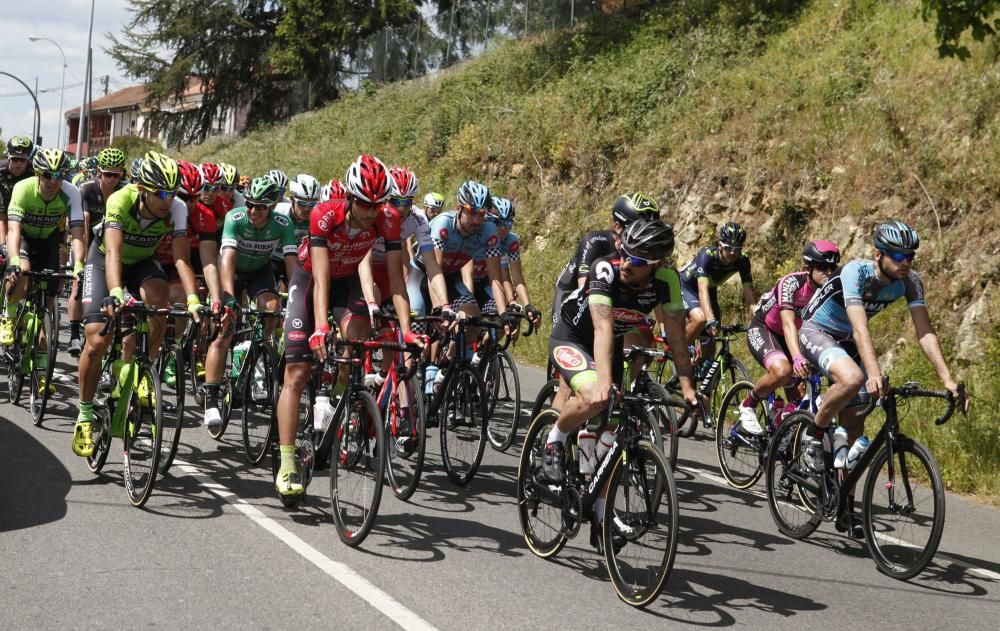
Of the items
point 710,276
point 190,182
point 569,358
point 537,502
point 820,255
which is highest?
point 190,182

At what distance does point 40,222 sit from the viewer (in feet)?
34.3

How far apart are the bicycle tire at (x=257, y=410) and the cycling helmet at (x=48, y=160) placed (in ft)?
9.98

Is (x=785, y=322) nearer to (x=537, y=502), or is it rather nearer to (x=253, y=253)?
(x=537, y=502)

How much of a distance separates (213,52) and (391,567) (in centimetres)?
4635

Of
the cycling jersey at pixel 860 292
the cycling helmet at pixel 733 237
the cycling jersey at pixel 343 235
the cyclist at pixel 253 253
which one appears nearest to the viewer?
the cycling jersey at pixel 343 235

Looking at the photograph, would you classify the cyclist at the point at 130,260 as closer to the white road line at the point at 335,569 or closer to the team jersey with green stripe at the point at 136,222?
the team jersey with green stripe at the point at 136,222

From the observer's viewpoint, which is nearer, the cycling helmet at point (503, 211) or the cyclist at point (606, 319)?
the cyclist at point (606, 319)

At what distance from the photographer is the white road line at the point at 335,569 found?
199 inches

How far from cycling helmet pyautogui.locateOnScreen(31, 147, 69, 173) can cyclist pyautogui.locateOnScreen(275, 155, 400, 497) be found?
3.90 metres

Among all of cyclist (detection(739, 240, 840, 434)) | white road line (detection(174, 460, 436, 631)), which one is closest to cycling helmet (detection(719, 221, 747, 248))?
cyclist (detection(739, 240, 840, 434))

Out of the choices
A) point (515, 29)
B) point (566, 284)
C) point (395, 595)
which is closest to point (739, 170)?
point (566, 284)

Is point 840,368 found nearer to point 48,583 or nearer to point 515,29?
point 48,583

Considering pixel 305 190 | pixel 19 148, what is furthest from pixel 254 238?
pixel 19 148

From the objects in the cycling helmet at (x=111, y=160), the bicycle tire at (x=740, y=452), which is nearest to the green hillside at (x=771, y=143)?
the bicycle tire at (x=740, y=452)
